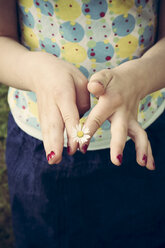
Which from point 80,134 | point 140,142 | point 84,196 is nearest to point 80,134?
point 80,134

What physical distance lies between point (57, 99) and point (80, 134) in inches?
3.2

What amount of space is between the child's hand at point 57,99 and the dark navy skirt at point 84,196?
0.27 meters

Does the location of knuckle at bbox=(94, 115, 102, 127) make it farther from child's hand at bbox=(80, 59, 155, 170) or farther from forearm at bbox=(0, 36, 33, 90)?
forearm at bbox=(0, 36, 33, 90)

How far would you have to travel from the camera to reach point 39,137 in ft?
2.55

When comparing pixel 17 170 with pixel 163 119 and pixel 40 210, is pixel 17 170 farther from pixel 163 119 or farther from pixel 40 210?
pixel 163 119

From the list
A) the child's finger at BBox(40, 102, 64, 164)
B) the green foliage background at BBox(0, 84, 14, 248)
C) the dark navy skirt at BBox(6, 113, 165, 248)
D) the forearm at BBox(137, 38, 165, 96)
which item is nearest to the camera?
the child's finger at BBox(40, 102, 64, 164)

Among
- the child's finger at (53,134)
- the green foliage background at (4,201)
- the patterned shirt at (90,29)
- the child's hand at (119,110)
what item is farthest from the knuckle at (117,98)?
the green foliage background at (4,201)

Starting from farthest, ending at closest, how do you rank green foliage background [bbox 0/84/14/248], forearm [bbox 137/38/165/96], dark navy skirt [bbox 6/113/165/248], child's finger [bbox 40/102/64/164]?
green foliage background [bbox 0/84/14/248] < dark navy skirt [bbox 6/113/165/248] < forearm [bbox 137/38/165/96] < child's finger [bbox 40/102/64/164]

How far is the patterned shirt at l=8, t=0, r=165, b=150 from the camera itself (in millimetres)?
633

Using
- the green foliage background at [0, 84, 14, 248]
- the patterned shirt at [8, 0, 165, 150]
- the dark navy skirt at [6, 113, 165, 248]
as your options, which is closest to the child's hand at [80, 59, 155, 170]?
the patterned shirt at [8, 0, 165, 150]

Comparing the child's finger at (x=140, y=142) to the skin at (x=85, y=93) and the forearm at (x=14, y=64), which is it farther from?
the forearm at (x=14, y=64)

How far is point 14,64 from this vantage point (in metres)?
0.63

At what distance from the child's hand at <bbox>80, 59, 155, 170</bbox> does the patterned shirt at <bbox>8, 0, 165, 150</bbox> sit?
6.0 inches

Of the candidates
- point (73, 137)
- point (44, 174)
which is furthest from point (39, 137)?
point (73, 137)
